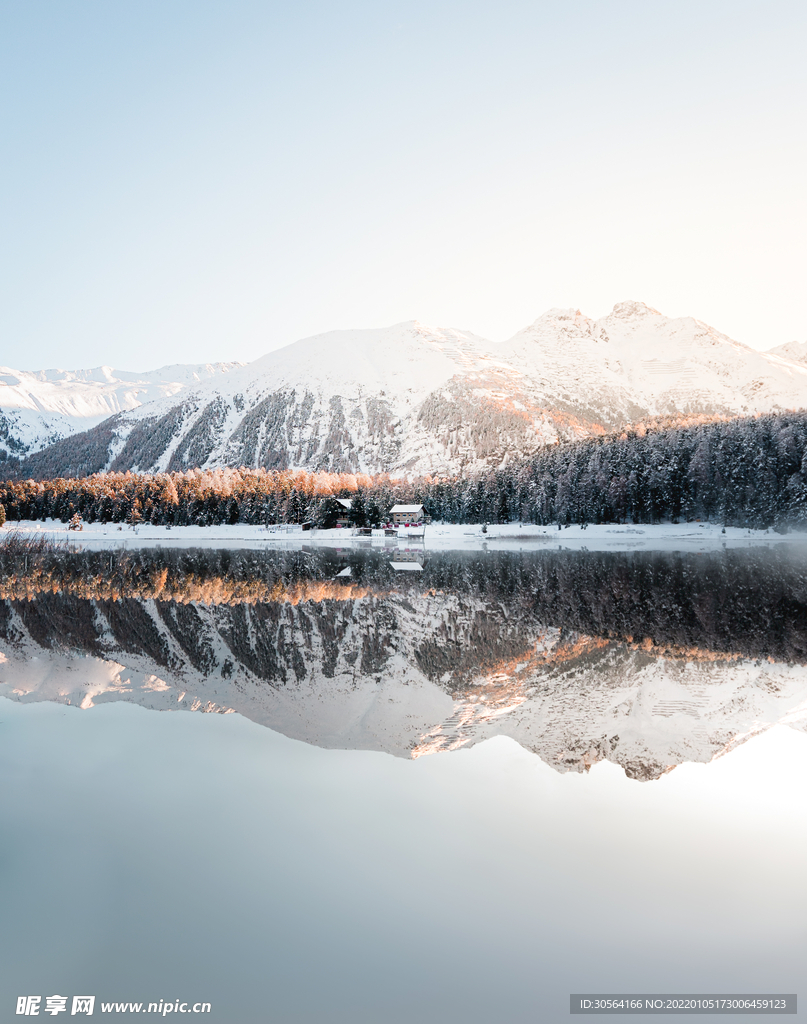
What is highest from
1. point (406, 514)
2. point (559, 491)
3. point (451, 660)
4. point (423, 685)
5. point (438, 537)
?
point (423, 685)

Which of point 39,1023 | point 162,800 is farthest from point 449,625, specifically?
point 39,1023

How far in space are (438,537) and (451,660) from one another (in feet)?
325

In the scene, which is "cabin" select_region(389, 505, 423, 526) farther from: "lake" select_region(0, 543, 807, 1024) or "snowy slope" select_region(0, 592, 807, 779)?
"lake" select_region(0, 543, 807, 1024)

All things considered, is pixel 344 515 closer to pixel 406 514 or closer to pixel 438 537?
pixel 406 514

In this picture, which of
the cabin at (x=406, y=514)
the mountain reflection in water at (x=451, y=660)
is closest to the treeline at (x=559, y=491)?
the cabin at (x=406, y=514)

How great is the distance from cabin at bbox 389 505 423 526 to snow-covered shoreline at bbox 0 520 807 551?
147 inches

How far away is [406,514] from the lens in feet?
439

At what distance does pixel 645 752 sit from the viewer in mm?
11352

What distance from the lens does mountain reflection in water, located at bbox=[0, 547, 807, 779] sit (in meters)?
12.6

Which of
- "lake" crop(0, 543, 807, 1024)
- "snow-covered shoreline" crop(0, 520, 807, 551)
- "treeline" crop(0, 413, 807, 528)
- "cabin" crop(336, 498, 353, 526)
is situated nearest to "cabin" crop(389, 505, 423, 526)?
"treeline" crop(0, 413, 807, 528)

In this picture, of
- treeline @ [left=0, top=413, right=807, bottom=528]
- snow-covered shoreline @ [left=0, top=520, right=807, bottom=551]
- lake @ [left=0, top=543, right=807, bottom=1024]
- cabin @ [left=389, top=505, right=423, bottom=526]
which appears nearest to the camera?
lake @ [left=0, top=543, right=807, bottom=1024]

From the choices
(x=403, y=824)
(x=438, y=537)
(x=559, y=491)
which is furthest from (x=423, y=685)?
(x=438, y=537)

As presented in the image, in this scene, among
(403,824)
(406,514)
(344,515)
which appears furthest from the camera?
(344,515)

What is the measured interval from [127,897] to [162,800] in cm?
256
